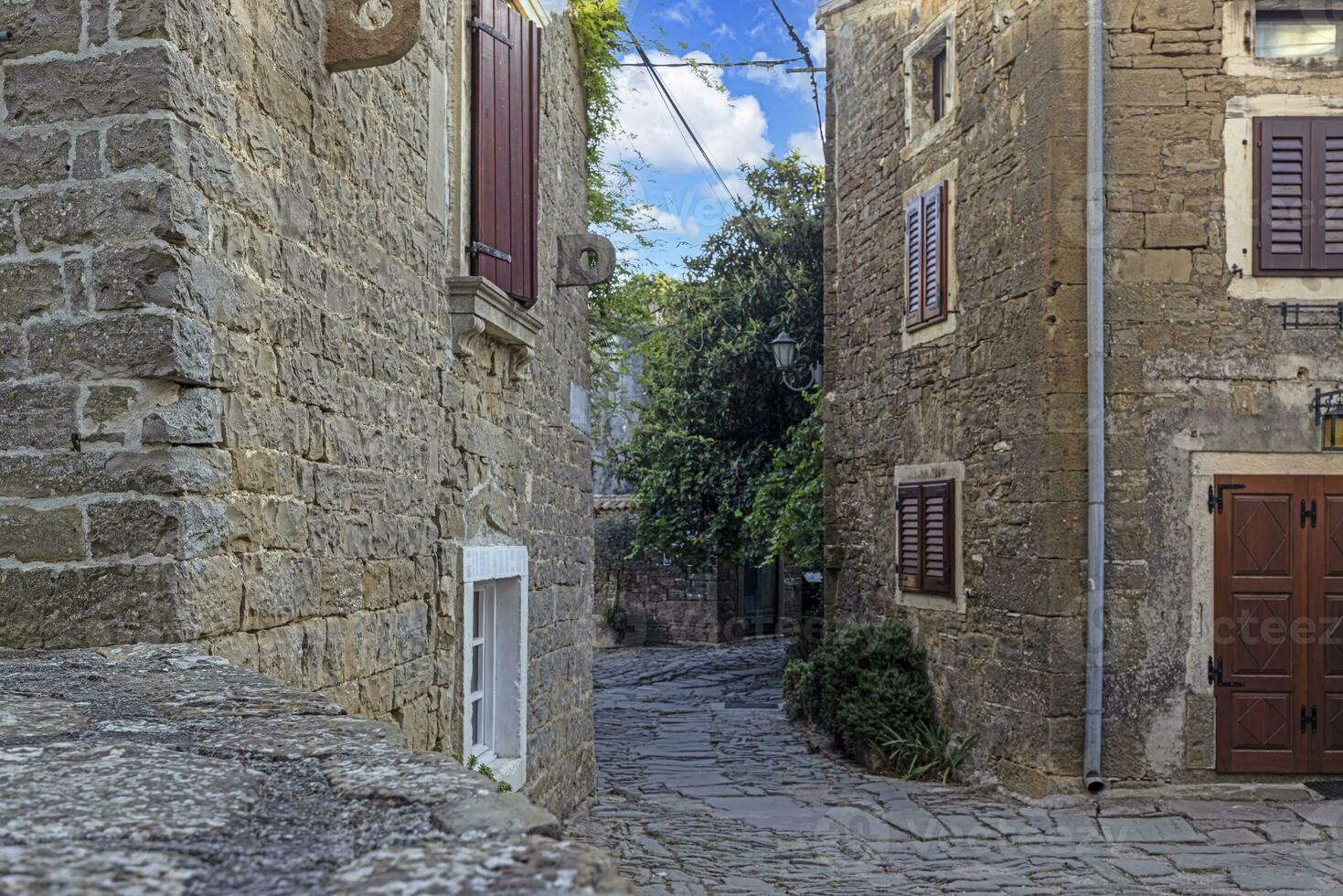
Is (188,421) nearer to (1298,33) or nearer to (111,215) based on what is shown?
(111,215)

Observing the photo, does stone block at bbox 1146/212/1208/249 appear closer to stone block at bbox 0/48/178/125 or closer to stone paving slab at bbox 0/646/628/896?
stone block at bbox 0/48/178/125

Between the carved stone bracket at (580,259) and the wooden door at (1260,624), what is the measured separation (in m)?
3.90

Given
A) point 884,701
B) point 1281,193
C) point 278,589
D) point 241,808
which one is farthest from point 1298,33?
point 241,808

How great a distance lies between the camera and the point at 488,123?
5.92m

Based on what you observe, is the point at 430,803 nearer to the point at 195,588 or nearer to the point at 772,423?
the point at 195,588

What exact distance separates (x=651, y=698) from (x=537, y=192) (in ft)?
27.5

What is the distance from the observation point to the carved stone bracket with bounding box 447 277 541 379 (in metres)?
5.48

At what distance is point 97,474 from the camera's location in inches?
124

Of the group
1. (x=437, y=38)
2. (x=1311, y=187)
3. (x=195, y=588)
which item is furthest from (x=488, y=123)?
(x=1311, y=187)

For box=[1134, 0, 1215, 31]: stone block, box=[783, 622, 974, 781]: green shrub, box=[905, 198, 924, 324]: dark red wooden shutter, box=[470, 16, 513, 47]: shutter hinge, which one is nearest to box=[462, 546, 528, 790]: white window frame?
box=[470, 16, 513, 47]: shutter hinge

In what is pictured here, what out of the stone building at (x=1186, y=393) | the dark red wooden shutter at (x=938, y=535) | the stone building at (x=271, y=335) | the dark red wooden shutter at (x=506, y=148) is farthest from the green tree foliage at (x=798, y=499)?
the stone building at (x=271, y=335)

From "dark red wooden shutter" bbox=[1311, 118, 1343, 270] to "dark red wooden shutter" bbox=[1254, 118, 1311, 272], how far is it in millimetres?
62

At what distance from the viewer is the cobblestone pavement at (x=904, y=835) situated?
20.7 feet

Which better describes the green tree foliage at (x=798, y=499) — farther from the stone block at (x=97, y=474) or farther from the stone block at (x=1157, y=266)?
the stone block at (x=97, y=474)
